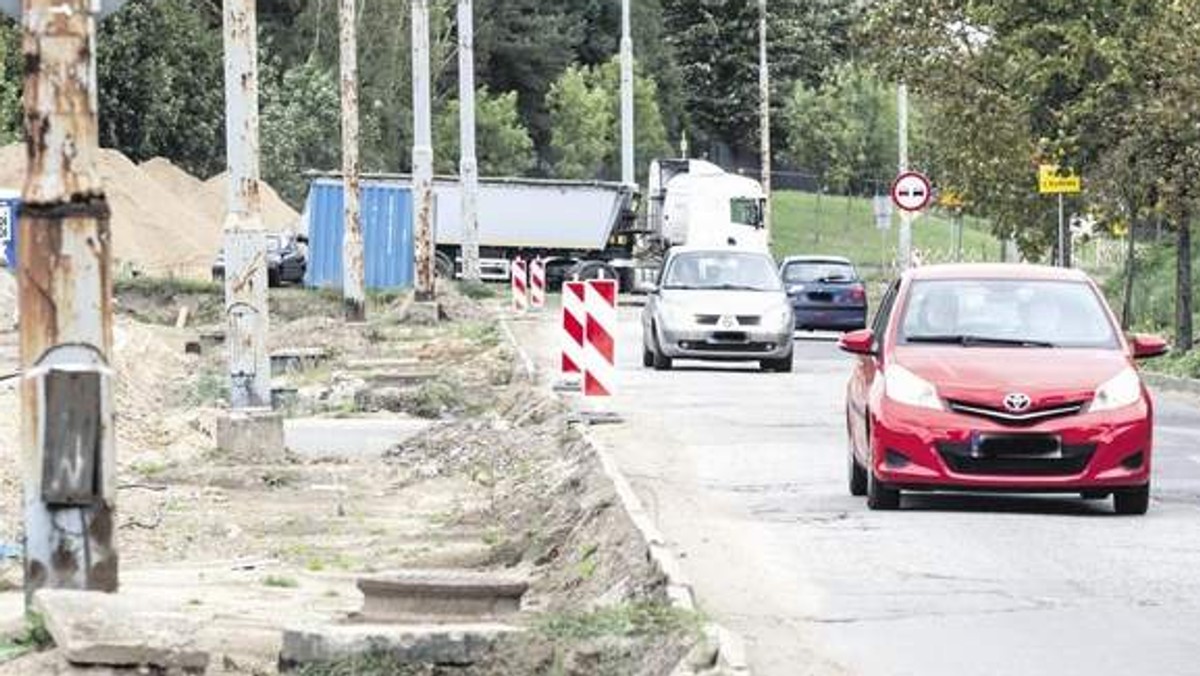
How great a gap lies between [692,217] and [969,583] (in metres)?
51.5

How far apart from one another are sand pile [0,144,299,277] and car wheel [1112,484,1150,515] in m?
51.4

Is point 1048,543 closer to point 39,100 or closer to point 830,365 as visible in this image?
point 39,100

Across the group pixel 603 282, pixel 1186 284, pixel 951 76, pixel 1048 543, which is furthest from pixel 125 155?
pixel 1048 543

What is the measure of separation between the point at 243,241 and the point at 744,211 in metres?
42.2

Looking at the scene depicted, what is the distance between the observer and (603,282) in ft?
71.7

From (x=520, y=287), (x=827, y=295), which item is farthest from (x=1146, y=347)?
(x=520, y=287)

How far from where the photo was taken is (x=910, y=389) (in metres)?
15.4

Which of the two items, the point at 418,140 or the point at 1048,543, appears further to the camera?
the point at 418,140

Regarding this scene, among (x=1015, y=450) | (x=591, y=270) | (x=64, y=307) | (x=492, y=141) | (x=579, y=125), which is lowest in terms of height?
(x=591, y=270)

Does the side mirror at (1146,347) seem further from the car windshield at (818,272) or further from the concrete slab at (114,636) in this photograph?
the car windshield at (818,272)

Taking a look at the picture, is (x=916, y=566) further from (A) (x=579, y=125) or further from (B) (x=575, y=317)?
(A) (x=579, y=125)

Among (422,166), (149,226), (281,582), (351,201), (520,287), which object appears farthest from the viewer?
(149,226)

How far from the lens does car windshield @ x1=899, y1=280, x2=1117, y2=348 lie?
1611 centimetres

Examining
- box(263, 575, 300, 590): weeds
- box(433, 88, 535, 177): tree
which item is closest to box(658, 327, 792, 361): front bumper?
box(263, 575, 300, 590): weeds
